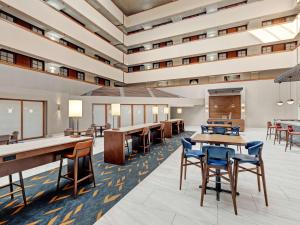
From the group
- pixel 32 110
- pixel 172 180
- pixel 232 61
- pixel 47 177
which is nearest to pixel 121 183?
pixel 172 180

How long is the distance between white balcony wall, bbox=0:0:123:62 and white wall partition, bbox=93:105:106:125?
3.97 m

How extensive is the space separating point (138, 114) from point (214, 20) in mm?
8715

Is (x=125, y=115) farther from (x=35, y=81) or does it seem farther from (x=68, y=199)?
(x=68, y=199)

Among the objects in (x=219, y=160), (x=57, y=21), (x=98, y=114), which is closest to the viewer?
(x=219, y=160)

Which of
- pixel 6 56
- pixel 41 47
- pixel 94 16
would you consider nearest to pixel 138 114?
pixel 41 47

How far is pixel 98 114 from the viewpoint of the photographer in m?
10.9

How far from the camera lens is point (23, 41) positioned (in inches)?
253

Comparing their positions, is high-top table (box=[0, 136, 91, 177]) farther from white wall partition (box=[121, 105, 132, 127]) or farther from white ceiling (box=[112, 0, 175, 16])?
white ceiling (box=[112, 0, 175, 16])

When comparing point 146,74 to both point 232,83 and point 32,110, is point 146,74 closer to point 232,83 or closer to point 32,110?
point 232,83

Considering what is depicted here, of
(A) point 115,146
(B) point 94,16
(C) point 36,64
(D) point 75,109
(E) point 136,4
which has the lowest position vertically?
(A) point 115,146

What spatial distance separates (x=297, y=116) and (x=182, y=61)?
8.80 m

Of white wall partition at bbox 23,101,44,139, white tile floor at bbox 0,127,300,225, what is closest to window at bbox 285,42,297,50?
white tile floor at bbox 0,127,300,225

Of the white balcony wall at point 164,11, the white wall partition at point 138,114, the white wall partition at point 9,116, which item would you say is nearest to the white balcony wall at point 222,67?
the white wall partition at point 138,114

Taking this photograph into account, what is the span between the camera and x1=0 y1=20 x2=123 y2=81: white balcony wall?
19.5ft
